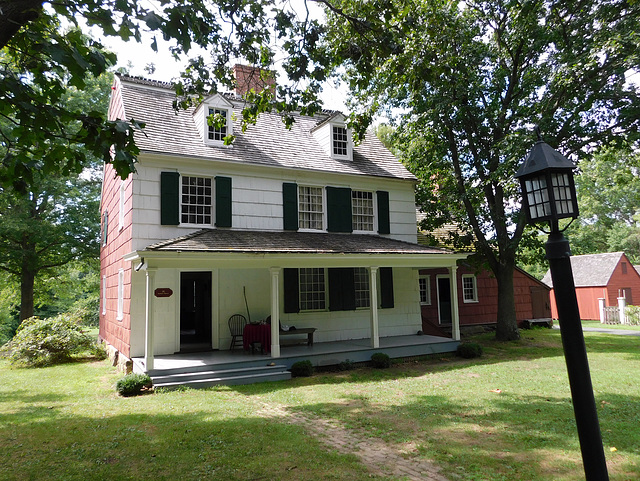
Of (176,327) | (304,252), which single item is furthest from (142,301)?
(304,252)

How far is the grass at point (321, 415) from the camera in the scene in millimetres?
5211

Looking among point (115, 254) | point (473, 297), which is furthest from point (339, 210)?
point (473, 297)

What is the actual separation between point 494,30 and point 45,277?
24.9m

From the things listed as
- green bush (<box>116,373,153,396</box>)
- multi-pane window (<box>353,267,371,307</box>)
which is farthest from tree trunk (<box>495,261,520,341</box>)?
green bush (<box>116,373,153,396</box>)

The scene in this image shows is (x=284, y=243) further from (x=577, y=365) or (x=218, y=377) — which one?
(x=577, y=365)

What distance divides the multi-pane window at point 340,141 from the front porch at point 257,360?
672 cm

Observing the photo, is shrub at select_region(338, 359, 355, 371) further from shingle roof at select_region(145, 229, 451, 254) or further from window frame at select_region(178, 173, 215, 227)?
window frame at select_region(178, 173, 215, 227)

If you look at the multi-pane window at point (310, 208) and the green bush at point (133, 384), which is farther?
the multi-pane window at point (310, 208)

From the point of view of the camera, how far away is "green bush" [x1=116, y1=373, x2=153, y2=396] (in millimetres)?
9102

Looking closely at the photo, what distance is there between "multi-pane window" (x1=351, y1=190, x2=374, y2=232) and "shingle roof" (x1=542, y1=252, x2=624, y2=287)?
20.5m

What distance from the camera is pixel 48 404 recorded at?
28.4 ft

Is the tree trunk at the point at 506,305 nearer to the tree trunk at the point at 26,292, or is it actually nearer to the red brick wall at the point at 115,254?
the red brick wall at the point at 115,254

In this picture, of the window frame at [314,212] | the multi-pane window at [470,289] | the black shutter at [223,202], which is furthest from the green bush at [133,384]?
the multi-pane window at [470,289]

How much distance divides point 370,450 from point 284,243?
7230 mm
